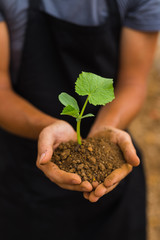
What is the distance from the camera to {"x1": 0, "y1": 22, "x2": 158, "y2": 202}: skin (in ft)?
2.34

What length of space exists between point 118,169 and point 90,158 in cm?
8

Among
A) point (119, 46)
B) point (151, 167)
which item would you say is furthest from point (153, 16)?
point (151, 167)

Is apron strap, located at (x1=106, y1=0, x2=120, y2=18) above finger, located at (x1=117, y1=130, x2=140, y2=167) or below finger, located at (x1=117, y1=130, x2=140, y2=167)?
above

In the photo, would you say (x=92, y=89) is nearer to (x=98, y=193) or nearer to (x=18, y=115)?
(x=98, y=193)

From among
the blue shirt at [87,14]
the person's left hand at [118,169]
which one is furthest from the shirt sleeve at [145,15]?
the person's left hand at [118,169]

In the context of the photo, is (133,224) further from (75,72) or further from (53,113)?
(75,72)

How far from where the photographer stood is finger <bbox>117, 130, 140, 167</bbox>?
75 centimetres

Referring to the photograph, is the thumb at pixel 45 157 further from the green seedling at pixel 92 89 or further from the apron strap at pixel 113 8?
the apron strap at pixel 113 8

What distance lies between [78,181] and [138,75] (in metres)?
0.67

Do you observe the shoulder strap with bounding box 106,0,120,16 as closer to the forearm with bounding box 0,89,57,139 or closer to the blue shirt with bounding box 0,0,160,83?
the blue shirt with bounding box 0,0,160,83

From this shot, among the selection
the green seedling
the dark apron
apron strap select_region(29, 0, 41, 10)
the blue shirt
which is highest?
apron strap select_region(29, 0, 41, 10)

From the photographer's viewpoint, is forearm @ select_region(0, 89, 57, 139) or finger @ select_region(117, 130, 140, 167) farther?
forearm @ select_region(0, 89, 57, 139)

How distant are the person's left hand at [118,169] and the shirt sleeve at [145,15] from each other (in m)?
0.45

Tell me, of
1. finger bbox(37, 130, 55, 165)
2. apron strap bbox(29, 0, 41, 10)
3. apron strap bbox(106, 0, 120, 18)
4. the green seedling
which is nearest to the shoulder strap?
apron strap bbox(106, 0, 120, 18)
